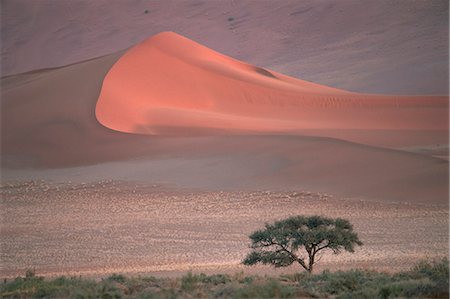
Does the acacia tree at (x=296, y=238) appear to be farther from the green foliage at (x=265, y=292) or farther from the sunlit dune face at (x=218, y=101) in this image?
the sunlit dune face at (x=218, y=101)

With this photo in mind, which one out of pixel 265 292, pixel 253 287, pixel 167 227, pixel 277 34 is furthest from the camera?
pixel 277 34

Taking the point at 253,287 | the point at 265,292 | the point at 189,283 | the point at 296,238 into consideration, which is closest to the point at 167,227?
the point at 296,238

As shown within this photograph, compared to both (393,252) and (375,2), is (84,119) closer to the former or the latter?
(393,252)

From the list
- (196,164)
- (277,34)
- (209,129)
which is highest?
(277,34)

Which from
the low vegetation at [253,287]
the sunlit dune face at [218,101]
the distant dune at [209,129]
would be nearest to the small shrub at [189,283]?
the low vegetation at [253,287]

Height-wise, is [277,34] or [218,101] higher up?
[277,34]

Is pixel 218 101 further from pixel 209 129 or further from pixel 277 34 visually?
pixel 277 34

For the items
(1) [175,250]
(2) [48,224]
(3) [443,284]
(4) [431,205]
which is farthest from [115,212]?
(3) [443,284]
